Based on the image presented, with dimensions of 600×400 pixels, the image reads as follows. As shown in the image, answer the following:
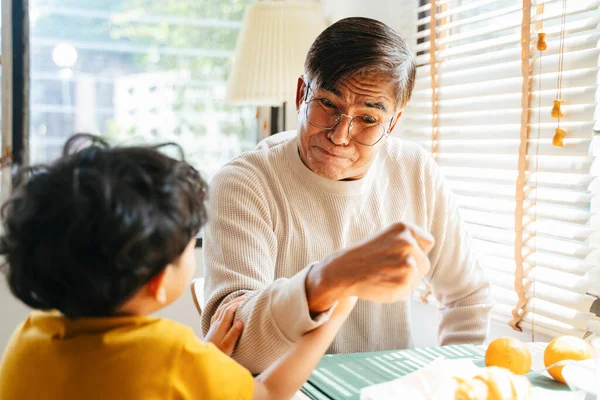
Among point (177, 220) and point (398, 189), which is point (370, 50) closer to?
point (398, 189)

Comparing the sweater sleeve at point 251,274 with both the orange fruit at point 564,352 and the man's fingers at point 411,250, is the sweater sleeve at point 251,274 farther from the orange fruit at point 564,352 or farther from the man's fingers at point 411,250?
the orange fruit at point 564,352

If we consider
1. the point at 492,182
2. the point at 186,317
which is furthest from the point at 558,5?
the point at 186,317

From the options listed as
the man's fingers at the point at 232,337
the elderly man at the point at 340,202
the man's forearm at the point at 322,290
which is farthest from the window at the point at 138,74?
the man's forearm at the point at 322,290

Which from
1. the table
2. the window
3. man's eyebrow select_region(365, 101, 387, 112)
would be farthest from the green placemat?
the window

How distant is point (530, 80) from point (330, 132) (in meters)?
0.65

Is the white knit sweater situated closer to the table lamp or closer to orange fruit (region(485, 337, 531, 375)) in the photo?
orange fruit (region(485, 337, 531, 375))

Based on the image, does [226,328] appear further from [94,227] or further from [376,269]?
[94,227]

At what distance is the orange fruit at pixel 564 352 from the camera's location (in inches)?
44.2

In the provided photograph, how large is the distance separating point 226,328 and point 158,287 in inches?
14.4

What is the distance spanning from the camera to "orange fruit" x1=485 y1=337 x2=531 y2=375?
114 centimetres

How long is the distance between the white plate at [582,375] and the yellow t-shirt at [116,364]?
1.68 feet

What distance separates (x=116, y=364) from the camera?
31.0 inches

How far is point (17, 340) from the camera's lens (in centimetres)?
87

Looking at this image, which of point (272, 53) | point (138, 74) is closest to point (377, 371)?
point (272, 53)
